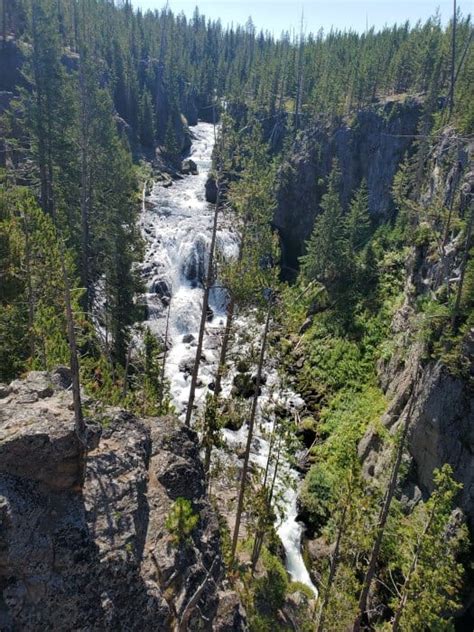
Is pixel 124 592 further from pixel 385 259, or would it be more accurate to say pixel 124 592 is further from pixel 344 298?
pixel 385 259

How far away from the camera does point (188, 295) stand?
46469 mm

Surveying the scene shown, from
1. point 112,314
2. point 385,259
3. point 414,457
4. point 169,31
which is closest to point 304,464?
point 414,457

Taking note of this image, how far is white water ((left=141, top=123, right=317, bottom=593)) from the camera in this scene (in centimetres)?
2839

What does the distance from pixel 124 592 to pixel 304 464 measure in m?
19.7

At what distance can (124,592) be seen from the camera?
9.57m

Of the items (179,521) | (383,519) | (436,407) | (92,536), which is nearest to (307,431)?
(436,407)

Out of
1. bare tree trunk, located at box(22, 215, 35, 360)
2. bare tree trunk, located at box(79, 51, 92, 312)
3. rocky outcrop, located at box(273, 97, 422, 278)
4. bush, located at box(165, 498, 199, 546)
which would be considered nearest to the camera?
bush, located at box(165, 498, 199, 546)

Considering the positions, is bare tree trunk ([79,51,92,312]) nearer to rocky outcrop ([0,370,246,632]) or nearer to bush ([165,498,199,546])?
rocky outcrop ([0,370,246,632])

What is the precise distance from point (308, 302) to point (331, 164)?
2389 centimetres

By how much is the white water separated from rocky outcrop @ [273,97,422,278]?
9354 mm

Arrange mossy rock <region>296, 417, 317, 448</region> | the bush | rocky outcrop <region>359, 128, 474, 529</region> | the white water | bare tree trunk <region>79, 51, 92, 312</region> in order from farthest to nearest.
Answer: bare tree trunk <region>79, 51, 92, 312</region>, mossy rock <region>296, 417, 317, 448</region>, the white water, rocky outcrop <region>359, 128, 474, 529</region>, the bush

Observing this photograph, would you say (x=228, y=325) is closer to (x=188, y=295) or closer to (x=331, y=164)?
(x=188, y=295)

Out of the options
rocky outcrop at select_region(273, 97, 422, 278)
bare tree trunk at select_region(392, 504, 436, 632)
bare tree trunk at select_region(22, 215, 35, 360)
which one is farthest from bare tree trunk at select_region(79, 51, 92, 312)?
rocky outcrop at select_region(273, 97, 422, 278)

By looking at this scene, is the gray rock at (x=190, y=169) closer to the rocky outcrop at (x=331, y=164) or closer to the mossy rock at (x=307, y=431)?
the rocky outcrop at (x=331, y=164)
